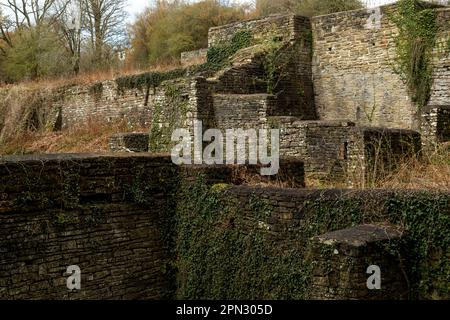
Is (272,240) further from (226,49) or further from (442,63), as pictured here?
(226,49)

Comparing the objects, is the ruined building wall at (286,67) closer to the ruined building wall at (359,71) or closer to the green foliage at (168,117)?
the ruined building wall at (359,71)

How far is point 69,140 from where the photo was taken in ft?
65.1

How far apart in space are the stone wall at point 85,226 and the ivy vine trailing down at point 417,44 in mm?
8176

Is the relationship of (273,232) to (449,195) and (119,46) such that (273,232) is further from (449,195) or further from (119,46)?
(119,46)

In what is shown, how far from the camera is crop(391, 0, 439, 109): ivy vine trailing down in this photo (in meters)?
13.7

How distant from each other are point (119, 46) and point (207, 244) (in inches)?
1129

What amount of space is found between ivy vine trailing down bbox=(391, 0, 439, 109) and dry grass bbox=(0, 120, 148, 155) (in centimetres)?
844

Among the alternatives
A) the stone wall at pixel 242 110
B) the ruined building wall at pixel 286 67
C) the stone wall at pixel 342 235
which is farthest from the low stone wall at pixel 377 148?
the ruined building wall at pixel 286 67

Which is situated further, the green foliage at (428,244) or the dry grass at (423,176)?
the dry grass at (423,176)

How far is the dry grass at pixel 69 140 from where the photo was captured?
18859mm

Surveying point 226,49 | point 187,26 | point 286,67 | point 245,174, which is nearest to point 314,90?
point 286,67

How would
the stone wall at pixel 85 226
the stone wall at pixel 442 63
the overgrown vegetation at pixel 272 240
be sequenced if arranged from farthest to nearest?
1. the stone wall at pixel 442 63
2. the stone wall at pixel 85 226
3. the overgrown vegetation at pixel 272 240

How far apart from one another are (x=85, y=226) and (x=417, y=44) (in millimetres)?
9934
